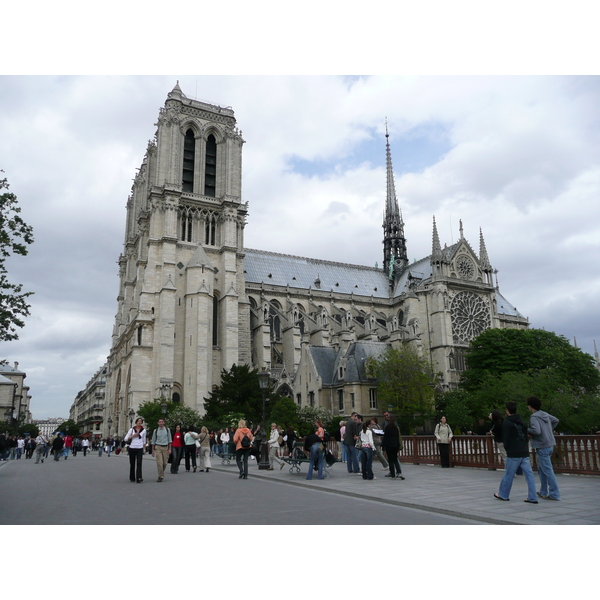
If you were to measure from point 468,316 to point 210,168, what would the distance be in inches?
1322

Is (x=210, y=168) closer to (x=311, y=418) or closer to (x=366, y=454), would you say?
(x=311, y=418)

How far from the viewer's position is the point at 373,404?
4322 cm

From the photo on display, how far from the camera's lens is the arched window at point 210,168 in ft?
186

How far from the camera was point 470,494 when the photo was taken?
10.5 metres

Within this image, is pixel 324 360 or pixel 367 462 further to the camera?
pixel 324 360

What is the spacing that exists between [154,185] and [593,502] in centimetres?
4906

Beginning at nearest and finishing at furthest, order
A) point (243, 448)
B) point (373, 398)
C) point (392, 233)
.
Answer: point (243, 448), point (373, 398), point (392, 233)

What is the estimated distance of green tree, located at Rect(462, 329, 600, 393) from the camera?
47.3 meters

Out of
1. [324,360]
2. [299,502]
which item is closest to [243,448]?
[299,502]

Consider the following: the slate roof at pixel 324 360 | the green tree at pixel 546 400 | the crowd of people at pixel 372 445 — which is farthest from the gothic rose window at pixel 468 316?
the crowd of people at pixel 372 445

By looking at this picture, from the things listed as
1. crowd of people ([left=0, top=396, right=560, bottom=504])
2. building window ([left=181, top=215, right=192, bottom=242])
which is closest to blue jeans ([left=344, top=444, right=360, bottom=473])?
crowd of people ([left=0, top=396, right=560, bottom=504])

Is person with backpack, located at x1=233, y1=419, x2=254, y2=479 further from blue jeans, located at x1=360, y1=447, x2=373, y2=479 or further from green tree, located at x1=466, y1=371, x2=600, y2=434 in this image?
green tree, located at x1=466, y1=371, x2=600, y2=434

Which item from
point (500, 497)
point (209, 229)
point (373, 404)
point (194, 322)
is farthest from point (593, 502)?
point (209, 229)

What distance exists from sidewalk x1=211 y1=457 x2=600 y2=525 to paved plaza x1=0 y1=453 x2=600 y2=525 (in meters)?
0.02
